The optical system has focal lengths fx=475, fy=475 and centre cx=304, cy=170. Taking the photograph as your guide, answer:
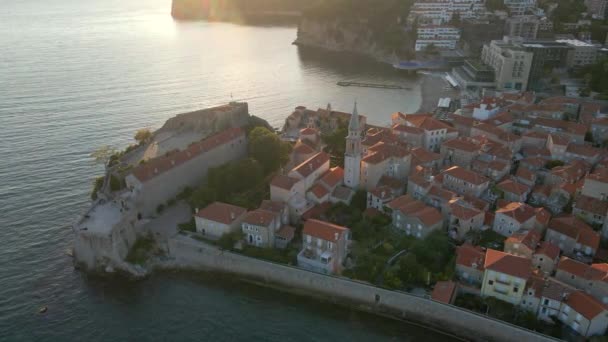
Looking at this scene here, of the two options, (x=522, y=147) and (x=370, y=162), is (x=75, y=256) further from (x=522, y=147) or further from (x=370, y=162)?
(x=522, y=147)

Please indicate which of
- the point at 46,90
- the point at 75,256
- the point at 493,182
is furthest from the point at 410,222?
the point at 46,90

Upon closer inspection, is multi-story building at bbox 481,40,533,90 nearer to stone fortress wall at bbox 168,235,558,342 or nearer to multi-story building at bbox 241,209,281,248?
multi-story building at bbox 241,209,281,248

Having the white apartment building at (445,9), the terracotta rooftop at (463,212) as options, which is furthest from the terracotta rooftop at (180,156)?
the white apartment building at (445,9)

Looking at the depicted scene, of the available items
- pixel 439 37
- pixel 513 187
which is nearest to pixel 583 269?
pixel 513 187

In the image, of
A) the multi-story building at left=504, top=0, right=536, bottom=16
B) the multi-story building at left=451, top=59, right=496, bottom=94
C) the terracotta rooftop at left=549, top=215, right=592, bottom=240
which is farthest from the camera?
the multi-story building at left=504, top=0, right=536, bottom=16

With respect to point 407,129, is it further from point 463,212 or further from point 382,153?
point 463,212

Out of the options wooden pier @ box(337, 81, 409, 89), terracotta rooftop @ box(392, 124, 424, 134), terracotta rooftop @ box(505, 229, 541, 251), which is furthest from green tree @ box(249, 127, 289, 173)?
wooden pier @ box(337, 81, 409, 89)

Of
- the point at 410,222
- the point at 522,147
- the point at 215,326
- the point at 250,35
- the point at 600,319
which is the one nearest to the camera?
the point at 600,319
